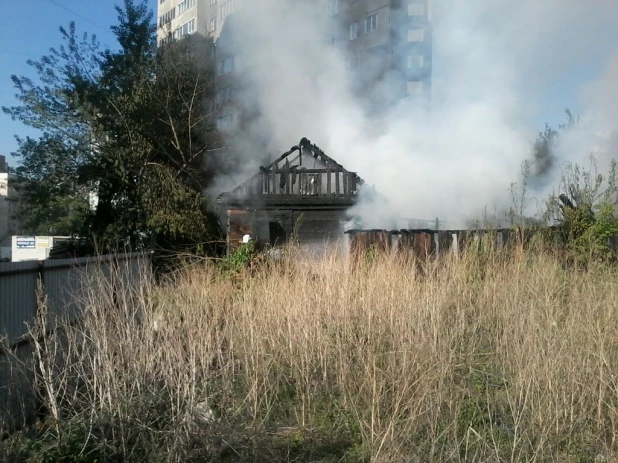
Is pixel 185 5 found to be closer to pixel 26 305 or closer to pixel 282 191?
pixel 282 191

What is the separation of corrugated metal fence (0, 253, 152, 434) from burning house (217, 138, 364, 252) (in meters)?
9.27

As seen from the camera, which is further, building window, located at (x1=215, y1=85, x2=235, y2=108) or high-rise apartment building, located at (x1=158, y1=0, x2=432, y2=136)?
building window, located at (x1=215, y1=85, x2=235, y2=108)

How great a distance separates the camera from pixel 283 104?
53.3 feet

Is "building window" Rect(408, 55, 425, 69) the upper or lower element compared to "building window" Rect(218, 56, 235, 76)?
lower

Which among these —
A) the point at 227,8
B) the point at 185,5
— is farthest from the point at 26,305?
the point at 185,5

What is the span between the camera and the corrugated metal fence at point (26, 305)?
4.23 m

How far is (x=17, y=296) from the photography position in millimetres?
4863

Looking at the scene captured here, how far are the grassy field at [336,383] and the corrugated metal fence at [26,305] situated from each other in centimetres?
24

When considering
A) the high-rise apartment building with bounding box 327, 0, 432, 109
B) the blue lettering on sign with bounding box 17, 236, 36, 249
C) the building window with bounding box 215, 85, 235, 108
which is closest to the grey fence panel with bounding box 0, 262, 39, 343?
the high-rise apartment building with bounding box 327, 0, 432, 109

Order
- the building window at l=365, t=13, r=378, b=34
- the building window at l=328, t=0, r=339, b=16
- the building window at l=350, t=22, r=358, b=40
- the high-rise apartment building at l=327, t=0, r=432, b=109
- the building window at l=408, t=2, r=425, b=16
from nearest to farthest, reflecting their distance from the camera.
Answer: the building window at l=408, t=2, r=425, b=16 → the high-rise apartment building at l=327, t=0, r=432, b=109 → the building window at l=350, t=22, r=358, b=40 → the building window at l=365, t=13, r=378, b=34 → the building window at l=328, t=0, r=339, b=16

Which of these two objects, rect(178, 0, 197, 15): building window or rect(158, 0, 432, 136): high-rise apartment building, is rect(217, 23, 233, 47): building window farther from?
rect(178, 0, 197, 15): building window

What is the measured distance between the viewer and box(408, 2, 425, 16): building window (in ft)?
49.0

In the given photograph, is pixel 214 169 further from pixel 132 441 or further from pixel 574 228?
pixel 132 441

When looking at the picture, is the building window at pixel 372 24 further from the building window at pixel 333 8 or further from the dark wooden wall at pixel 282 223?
the dark wooden wall at pixel 282 223
